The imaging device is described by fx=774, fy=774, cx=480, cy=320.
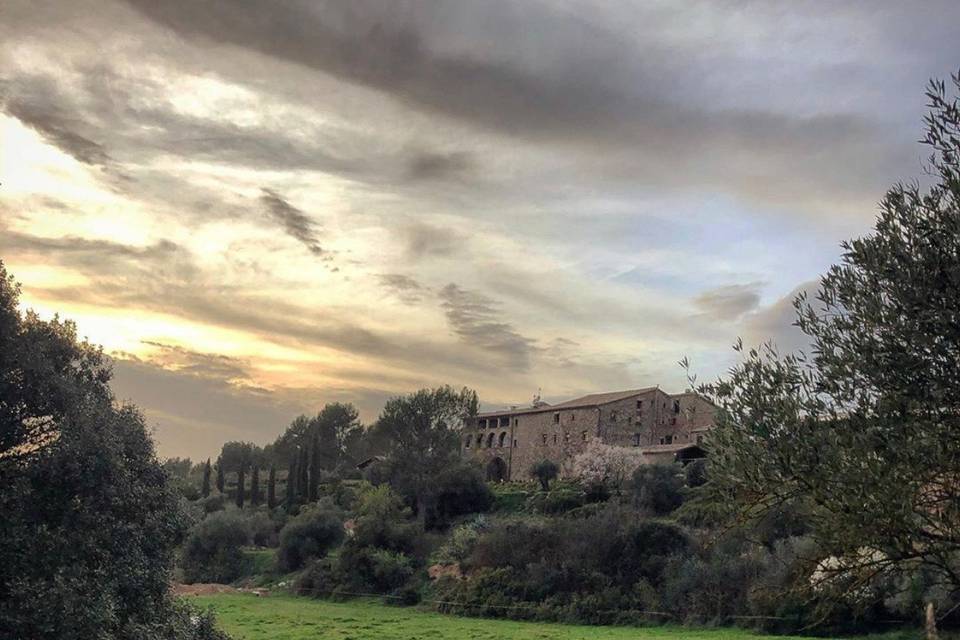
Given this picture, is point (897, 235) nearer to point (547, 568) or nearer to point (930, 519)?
point (930, 519)

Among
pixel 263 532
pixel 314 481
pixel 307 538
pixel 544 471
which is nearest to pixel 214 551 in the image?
pixel 263 532

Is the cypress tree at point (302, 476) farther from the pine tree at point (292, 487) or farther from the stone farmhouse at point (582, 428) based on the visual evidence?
the stone farmhouse at point (582, 428)

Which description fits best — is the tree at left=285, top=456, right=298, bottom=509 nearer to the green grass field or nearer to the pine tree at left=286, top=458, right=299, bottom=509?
the pine tree at left=286, top=458, right=299, bottom=509

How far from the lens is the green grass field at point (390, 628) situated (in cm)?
3234

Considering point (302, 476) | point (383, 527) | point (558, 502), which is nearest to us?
point (383, 527)

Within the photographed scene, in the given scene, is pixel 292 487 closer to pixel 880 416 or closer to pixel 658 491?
pixel 658 491

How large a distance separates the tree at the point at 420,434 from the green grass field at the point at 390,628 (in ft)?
84.2

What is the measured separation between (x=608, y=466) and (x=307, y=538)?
83.1ft

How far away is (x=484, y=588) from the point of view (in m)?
45.8

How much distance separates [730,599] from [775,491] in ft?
101

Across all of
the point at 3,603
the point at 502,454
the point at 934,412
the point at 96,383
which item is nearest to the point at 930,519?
the point at 934,412

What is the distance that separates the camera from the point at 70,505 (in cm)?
1570

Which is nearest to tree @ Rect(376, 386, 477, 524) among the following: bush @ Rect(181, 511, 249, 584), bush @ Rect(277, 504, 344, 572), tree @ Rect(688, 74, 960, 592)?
bush @ Rect(277, 504, 344, 572)

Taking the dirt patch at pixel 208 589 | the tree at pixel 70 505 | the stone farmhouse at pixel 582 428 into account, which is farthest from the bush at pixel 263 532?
the tree at pixel 70 505
